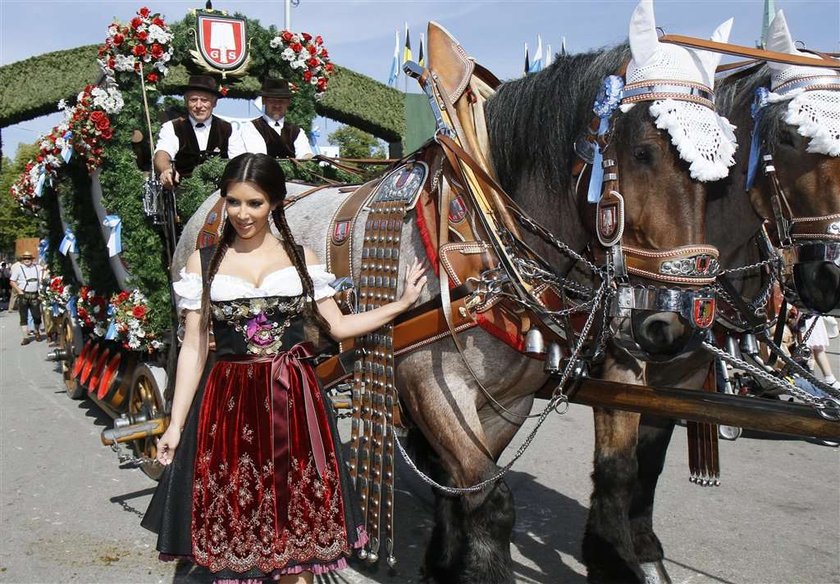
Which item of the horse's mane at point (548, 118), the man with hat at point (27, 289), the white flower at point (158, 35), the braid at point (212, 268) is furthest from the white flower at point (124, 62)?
the man with hat at point (27, 289)

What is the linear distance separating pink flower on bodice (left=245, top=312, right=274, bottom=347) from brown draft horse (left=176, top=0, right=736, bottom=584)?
0.56 metres

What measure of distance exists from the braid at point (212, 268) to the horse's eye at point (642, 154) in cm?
133

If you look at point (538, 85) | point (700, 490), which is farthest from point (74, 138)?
point (700, 490)

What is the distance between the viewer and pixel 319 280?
2527 mm

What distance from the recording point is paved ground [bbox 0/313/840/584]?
11.6 ft

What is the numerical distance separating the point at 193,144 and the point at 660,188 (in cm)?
333

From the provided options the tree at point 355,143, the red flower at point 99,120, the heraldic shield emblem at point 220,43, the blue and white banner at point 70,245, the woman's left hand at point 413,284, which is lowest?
the woman's left hand at point 413,284

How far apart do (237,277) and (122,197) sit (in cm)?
271

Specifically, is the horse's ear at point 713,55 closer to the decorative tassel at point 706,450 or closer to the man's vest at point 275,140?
the decorative tassel at point 706,450

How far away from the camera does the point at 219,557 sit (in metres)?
2.27

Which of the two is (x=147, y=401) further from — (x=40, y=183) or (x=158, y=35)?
(x=40, y=183)

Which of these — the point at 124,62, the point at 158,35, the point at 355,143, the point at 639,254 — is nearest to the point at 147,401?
the point at 124,62

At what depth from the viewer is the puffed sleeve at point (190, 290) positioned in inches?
95.6

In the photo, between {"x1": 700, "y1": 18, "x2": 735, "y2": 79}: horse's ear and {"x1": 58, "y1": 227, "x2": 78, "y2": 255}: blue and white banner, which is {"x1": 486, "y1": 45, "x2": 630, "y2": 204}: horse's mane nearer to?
{"x1": 700, "y1": 18, "x2": 735, "y2": 79}: horse's ear
